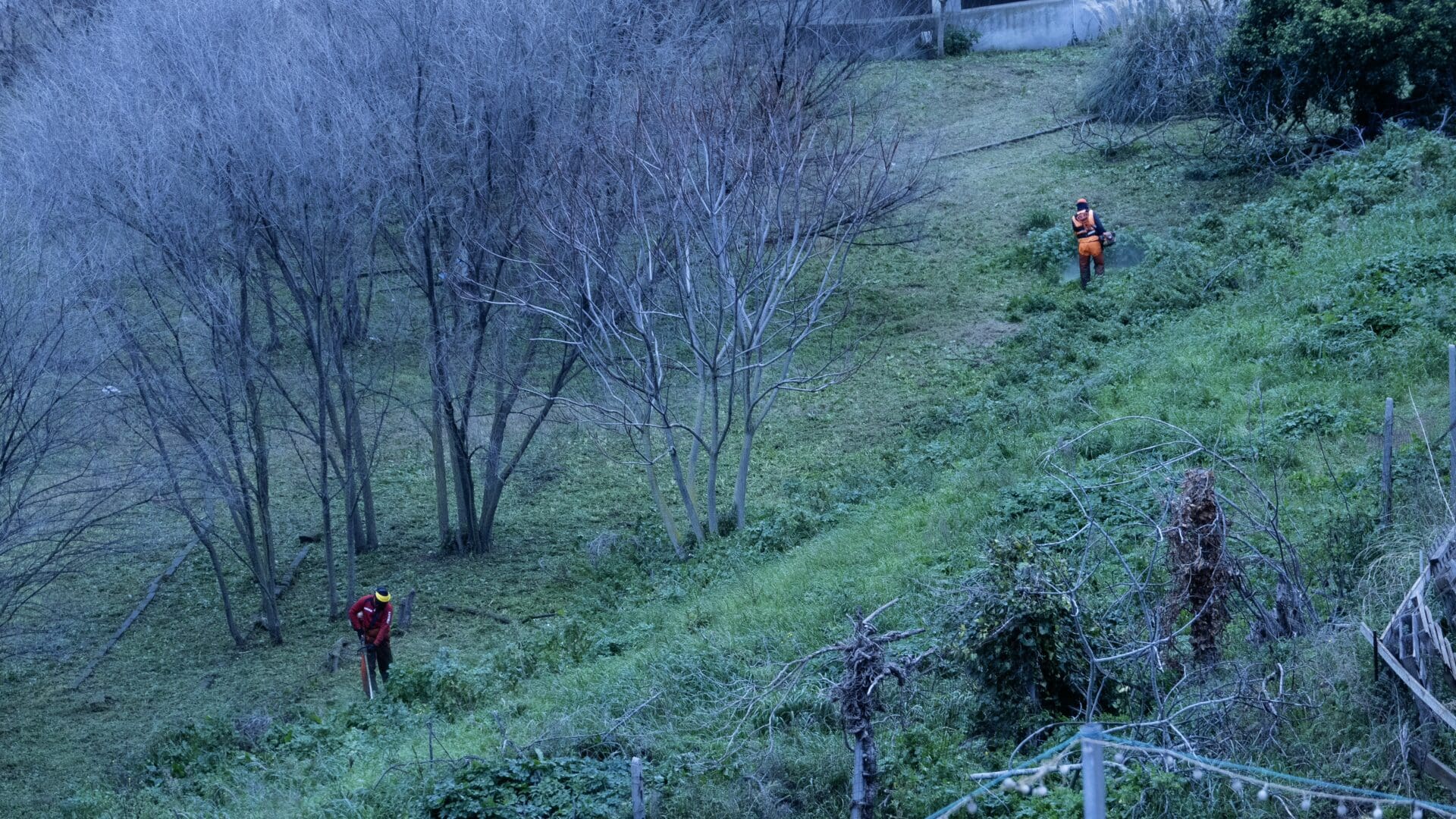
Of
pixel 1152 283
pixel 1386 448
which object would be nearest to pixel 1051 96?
pixel 1152 283

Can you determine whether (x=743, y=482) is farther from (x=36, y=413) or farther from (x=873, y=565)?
(x=36, y=413)

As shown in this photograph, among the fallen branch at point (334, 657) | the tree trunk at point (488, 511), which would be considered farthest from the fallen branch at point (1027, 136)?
the fallen branch at point (334, 657)

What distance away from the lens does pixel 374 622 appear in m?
12.3

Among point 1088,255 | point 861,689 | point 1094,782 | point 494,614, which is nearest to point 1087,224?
point 1088,255

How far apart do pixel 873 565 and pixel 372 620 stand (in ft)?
15.8

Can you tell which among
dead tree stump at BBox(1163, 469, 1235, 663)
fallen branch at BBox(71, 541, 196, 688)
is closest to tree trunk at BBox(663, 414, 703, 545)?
fallen branch at BBox(71, 541, 196, 688)

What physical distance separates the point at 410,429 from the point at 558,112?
6.77m

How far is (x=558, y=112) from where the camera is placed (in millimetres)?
14953

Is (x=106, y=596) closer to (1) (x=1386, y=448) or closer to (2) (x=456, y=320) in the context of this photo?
(2) (x=456, y=320)

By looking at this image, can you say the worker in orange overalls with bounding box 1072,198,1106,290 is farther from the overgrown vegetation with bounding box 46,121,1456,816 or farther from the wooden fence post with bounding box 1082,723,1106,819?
the wooden fence post with bounding box 1082,723,1106,819

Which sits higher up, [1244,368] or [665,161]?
[665,161]

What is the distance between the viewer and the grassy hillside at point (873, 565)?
7617 mm

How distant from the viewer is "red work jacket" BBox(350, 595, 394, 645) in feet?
40.3

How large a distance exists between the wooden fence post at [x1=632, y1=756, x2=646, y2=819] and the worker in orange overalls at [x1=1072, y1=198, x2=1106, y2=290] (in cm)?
1387
